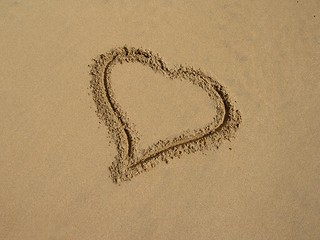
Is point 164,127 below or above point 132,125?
below

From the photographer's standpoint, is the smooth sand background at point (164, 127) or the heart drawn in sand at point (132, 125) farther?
the heart drawn in sand at point (132, 125)

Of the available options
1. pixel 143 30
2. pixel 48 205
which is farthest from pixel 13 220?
pixel 143 30

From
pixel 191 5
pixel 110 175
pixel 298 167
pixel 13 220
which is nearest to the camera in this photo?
pixel 13 220

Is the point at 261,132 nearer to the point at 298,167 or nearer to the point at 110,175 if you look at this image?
the point at 298,167

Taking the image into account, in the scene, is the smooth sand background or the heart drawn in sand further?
the heart drawn in sand
